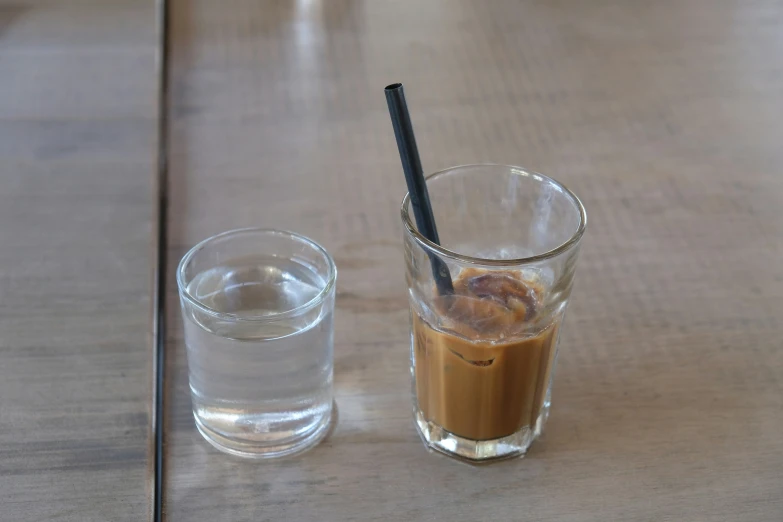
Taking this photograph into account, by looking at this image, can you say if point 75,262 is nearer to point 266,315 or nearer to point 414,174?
point 266,315

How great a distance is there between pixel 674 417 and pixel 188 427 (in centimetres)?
34

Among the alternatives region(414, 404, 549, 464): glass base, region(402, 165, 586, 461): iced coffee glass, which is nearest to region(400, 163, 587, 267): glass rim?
region(402, 165, 586, 461): iced coffee glass

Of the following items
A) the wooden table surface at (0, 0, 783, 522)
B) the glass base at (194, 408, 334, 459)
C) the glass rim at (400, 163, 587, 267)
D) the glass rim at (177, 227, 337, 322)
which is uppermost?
the glass rim at (400, 163, 587, 267)

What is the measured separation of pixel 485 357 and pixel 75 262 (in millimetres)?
375

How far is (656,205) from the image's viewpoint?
84 cm

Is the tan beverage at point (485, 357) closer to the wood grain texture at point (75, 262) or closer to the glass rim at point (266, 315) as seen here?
the glass rim at point (266, 315)

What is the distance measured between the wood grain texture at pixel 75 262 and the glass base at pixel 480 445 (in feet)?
0.63

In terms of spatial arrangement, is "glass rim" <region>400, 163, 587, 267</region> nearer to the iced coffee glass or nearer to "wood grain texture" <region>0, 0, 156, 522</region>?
the iced coffee glass

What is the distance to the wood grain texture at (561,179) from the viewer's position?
56 cm

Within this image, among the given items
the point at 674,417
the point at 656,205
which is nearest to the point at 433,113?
the point at 656,205

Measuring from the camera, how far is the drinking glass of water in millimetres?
554

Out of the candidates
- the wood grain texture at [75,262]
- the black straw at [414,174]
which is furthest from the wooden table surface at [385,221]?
the black straw at [414,174]

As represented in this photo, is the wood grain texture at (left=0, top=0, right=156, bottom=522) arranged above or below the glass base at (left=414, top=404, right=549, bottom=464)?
Answer: above

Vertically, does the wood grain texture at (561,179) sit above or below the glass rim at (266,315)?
below
